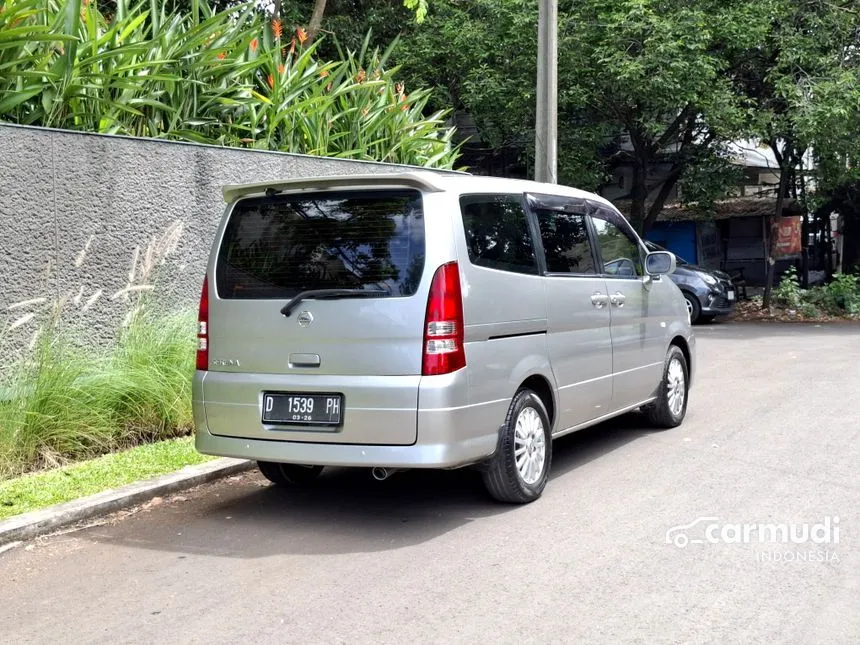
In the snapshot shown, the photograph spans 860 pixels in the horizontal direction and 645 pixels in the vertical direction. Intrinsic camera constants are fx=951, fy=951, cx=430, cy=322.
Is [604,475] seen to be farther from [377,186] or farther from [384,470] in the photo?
[377,186]

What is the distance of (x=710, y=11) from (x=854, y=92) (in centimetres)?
307

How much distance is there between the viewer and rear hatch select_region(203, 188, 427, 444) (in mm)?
5238

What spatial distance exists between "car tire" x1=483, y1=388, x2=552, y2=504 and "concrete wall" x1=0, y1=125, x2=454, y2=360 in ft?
12.5

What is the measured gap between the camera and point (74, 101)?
26.6 ft

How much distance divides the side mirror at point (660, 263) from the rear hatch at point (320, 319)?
2.96 m

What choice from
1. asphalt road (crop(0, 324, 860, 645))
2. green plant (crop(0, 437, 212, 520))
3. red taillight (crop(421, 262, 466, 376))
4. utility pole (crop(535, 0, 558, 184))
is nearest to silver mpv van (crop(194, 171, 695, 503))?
red taillight (crop(421, 262, 466, 376))

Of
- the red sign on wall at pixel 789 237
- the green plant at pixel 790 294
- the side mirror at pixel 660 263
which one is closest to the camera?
the side mirror at pixel 660 263

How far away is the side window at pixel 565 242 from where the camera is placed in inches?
253

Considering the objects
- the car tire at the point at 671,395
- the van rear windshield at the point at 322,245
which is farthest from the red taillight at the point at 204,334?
the car tire at the point at 671,395

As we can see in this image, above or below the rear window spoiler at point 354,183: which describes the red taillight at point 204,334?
below

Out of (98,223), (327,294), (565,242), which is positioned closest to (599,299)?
(565,242)

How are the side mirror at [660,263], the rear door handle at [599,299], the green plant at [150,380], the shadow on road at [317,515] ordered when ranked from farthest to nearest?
the side mirror at [660,263] < the green plant at [150,380] < the rear door handle at [599,299] < the shadow on road at [317,515]

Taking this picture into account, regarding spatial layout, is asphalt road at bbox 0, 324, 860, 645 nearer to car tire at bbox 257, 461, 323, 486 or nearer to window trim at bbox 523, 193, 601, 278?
car tire at bbox 257, 461, 323, 486
